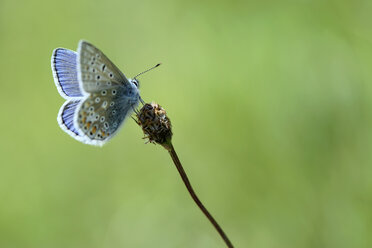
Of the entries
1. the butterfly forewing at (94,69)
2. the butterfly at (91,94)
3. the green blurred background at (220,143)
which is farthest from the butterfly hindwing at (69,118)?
the green blurred background at (220,143)

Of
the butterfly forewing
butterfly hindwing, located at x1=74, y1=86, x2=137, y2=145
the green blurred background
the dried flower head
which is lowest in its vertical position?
the green blurred background

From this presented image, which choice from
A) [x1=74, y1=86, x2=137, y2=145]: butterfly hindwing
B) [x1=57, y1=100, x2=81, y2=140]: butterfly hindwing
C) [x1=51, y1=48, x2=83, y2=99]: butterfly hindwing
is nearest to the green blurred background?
[x1=74, y1=86, x2=137, y2=145]: butterfly hindwing

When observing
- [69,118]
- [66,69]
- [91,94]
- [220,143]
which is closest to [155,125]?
[91,94]

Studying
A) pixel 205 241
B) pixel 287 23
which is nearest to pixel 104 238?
pixel 205 241

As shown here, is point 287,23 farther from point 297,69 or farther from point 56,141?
point 56,141

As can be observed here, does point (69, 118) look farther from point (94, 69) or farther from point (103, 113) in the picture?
point (94, 69)

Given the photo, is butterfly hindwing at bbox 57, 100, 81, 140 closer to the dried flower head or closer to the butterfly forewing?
the butterfly forewing
